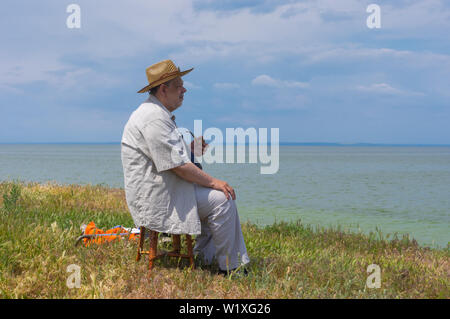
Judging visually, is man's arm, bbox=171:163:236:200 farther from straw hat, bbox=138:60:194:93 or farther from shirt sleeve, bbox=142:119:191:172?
straw hat, bbox=138:60:194:93

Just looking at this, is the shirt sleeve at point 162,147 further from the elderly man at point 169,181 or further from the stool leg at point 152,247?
the stool leg at point 152,247

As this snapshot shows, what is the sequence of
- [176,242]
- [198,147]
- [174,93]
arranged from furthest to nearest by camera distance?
[198,147], [176,242], [174,93]

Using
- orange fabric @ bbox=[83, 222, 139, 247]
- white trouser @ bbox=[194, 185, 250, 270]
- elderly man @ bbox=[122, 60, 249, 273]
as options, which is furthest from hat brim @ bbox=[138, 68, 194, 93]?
orange fabric @ bbox=[83, 222, 139, 247]

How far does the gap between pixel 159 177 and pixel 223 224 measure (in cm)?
80

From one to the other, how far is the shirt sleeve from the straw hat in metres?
0.48

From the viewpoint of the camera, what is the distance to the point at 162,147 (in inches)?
158

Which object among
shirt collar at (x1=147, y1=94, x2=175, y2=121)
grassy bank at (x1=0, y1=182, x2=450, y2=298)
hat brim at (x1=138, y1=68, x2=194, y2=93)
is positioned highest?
hat brim at (x1=138, y1=68, x2=194, y2=93)

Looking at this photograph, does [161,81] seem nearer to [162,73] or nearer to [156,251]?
[162,73]

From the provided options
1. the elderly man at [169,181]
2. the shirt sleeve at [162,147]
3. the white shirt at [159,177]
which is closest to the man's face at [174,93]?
the elderly man at [169,181]

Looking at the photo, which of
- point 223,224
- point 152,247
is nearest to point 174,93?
point 223,224

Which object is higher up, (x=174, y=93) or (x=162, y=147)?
(x=174, y=93)

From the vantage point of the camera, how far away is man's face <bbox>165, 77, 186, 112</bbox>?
4.32m
